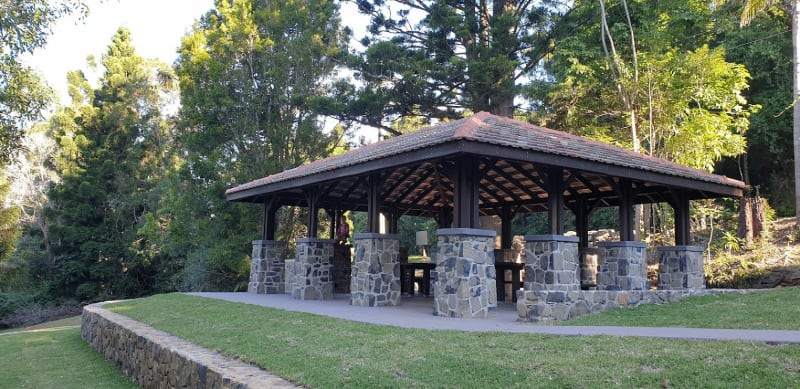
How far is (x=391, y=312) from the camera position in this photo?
9.07m

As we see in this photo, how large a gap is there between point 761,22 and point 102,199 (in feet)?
86.2

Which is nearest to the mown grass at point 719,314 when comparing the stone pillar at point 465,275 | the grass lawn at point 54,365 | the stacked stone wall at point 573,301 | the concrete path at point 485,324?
the stacked stone wall at point 573,301

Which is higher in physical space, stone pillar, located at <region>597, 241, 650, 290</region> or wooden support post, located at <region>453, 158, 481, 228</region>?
wooden support post, located at <region>453, 158, 481, 228</region>

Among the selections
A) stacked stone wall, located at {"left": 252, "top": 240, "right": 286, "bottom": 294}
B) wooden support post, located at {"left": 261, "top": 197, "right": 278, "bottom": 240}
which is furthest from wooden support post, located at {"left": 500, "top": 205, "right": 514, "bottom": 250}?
wooden support post, located at {"left": 261, "top": 197, "right": 278, "bottom": 240}

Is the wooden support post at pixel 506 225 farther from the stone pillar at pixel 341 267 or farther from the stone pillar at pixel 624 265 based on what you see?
the stone pillar at pixel 341 267

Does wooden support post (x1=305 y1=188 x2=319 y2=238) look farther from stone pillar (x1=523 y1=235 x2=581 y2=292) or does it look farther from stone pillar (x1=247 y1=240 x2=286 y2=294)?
stone pillar (x1=523 y1=235 x2=581 y2=292)

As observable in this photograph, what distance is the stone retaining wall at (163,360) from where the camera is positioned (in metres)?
5.08

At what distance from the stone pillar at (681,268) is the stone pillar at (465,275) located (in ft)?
15.8

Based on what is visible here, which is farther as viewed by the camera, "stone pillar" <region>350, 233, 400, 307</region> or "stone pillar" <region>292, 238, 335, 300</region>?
"stone pillar" <region>292, 238, 335, 300</region>

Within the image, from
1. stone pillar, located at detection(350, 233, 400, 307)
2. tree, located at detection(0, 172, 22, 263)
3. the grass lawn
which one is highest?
tree, located at detection(0, 172, 22, 263)

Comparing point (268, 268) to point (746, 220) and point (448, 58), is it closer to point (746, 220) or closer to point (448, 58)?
point (448, 58)

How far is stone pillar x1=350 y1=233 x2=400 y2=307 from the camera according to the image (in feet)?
33.2

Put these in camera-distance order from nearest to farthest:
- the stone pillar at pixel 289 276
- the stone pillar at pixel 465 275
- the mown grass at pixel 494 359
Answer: the mown grass at pixel 494 359, the stone pillar at pixel 465 275, the stone pillar at pixel 289 276

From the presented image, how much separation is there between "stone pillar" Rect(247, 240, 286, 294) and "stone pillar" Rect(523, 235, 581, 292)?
7.21m
